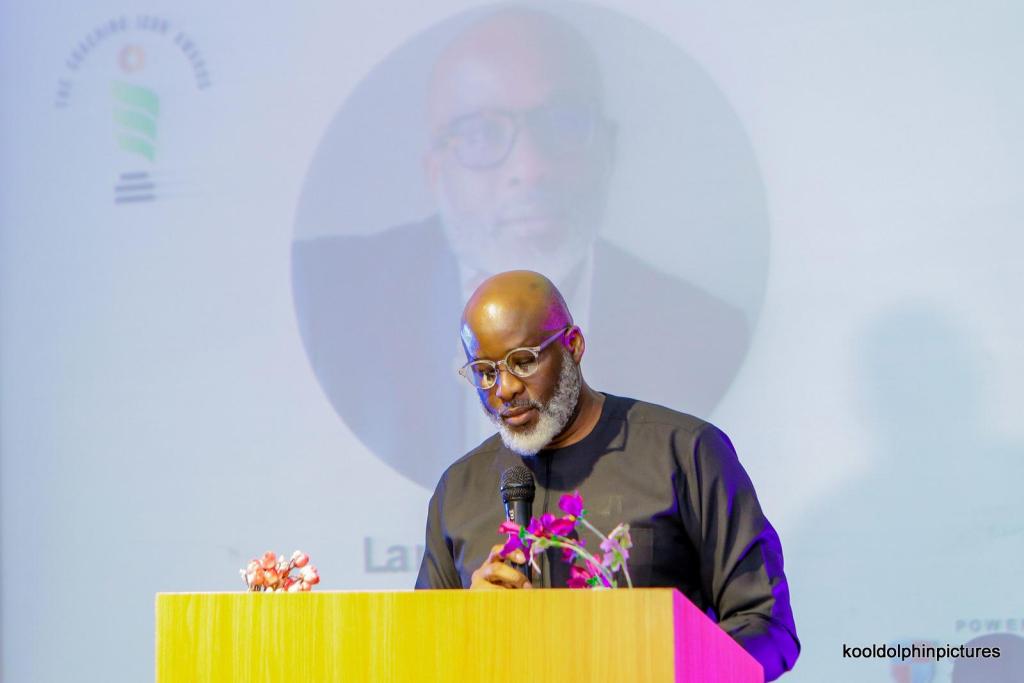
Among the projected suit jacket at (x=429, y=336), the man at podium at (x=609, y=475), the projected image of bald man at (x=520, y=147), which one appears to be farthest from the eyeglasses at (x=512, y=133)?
the man at podium at (x=609, y=475)

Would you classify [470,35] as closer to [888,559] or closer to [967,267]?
[967,267]

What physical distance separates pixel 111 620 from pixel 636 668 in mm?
3043

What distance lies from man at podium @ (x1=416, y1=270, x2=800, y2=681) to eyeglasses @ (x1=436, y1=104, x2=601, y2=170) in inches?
44.9

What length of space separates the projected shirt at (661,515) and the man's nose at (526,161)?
3.82ft

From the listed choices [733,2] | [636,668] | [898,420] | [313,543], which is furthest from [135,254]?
[636,668]

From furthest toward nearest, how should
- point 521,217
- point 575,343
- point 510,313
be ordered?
point 521,217
point 575,343
point 510,313

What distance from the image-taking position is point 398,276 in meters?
4.12

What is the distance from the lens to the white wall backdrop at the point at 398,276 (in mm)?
3486

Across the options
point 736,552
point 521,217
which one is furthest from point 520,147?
point 736,552

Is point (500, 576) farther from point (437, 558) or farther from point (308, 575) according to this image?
point (437, 558)

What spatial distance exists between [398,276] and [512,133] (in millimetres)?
592

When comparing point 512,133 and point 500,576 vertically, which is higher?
point 512,133

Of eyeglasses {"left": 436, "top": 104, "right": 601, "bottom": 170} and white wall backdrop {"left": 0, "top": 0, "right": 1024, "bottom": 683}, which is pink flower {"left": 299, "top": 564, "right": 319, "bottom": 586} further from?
eyeglasses {"left": 436, "top": 104, "right": 601, "bottom": 170}

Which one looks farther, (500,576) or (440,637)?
(500,576)
